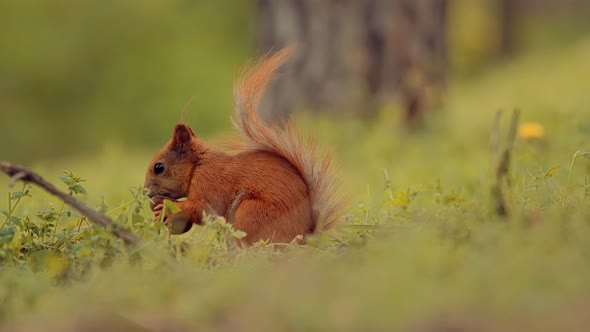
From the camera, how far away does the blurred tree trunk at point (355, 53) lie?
8.58 metres

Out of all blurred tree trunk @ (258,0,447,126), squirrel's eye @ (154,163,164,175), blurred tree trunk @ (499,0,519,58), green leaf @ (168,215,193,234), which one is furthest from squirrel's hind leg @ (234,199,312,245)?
blurred tree trunk @ (499,0,519,58)

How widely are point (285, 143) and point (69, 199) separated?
3.37 ft

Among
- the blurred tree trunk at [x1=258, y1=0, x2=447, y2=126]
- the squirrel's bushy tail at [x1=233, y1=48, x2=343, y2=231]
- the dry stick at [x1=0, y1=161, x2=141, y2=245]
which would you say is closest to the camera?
the dry stick at [x1=0, y1=161, x2=141, y2=245]

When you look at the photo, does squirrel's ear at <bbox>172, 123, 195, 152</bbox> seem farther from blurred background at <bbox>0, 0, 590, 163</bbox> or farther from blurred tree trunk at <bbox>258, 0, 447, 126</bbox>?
blurred background at <bbox>0, 0, 590, 163</bbox>

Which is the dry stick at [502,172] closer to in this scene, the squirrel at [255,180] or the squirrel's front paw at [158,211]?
the squirrel at [255,180]

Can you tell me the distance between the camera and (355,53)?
8602 millimetres

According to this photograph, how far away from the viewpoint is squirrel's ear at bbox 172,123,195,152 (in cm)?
425

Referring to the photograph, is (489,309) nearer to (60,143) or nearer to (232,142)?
(232,142)

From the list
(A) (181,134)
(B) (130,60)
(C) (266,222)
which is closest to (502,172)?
(C) (266,222)

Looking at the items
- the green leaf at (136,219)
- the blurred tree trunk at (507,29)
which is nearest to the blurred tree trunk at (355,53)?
the green leaf at (136,219)

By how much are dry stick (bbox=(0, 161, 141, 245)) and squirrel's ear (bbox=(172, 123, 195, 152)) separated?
34.4 inches

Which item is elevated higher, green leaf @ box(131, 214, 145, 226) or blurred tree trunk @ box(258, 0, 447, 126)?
blurred tree trunk @ box(258, 0, 447, 126)

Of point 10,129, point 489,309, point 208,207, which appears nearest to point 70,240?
point 208,207

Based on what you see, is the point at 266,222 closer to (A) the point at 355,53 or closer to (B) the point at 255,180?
(B) the point at 255,180
